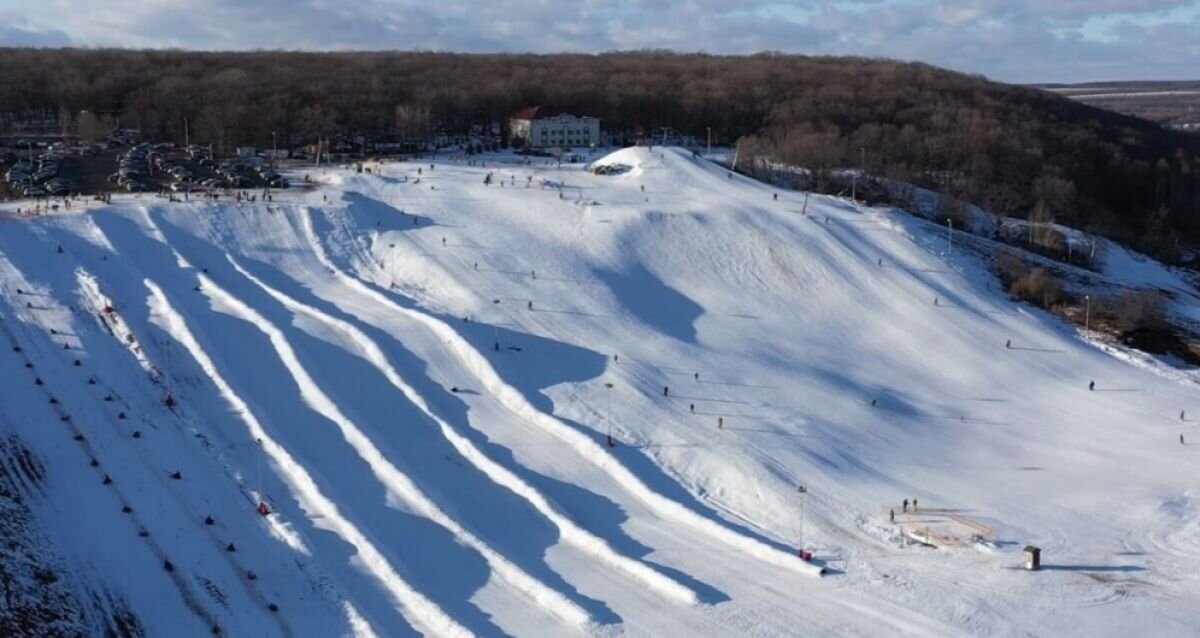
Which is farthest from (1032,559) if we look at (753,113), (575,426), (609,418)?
(753,113)

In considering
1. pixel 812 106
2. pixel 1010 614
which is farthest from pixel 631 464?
pixel 812 106

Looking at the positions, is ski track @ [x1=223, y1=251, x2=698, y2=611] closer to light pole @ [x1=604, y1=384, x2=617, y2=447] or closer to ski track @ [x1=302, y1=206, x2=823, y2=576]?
ski track @ [x1=302, y1=206, x2=823, y2=576]

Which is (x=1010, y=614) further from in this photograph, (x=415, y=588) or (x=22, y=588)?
(x=22, y=588)

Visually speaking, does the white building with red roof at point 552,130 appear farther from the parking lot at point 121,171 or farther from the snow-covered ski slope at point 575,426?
the snow-covered ski slope at point 575,426

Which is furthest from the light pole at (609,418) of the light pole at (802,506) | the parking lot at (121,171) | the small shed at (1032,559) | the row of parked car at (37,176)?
the row of parked car at (37,176)

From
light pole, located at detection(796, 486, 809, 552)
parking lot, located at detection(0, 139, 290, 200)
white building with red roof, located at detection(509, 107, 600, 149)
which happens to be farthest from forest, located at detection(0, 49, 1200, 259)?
light pole, located at detection(796, 486, 809, 552)
